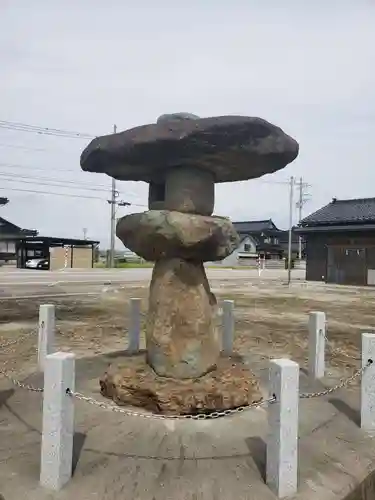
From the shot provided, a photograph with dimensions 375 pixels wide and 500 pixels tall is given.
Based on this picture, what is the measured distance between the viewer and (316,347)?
6508 mm

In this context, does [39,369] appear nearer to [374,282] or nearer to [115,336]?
[115,336]

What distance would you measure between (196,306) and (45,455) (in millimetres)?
2395

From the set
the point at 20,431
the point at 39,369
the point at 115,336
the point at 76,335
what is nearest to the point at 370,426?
the point at 20,431

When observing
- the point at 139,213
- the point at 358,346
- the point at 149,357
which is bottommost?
the point at 358,346

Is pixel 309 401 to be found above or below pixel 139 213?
below

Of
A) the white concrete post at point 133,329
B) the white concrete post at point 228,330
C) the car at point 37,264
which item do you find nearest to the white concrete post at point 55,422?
the white concrete post at point 133,329

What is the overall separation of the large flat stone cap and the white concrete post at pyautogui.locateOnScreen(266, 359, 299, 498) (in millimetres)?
2522

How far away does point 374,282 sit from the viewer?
26188 mm

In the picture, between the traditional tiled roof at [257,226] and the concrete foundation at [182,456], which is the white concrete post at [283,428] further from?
the traditional tiled roof at [257,226]

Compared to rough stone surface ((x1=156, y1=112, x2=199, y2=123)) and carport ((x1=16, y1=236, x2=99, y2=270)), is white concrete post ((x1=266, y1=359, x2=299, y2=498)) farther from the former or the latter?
carport ((x1=16, y1=236, x2=99, y2=270))

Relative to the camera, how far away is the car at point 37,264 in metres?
36.2

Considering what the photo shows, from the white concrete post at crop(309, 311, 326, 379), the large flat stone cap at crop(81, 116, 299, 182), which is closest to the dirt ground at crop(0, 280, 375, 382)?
the white concrete post at crop(309, 311, 326, 379)

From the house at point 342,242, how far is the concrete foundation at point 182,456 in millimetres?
23199

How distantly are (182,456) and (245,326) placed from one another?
759cm
